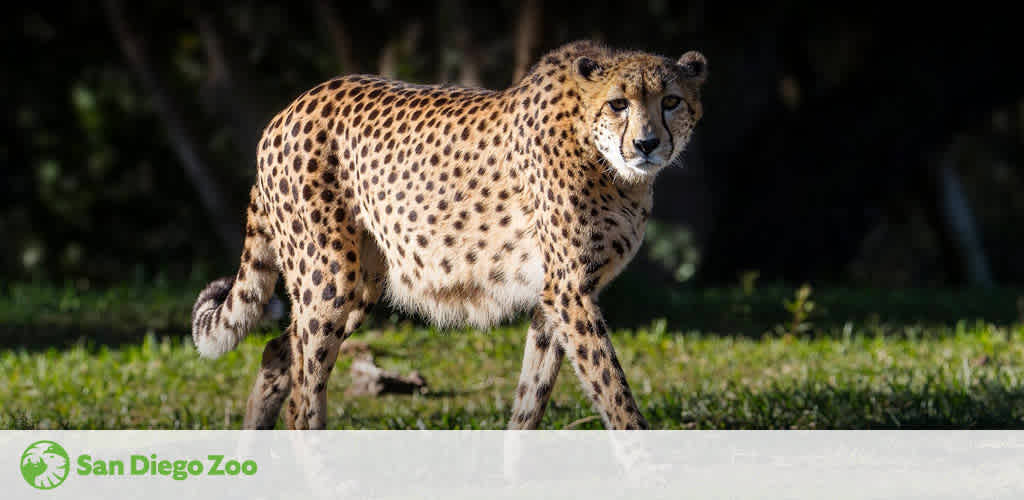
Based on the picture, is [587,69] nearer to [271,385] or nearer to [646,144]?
[646,144]

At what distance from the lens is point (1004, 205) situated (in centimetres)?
1845

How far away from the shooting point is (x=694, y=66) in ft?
13.6

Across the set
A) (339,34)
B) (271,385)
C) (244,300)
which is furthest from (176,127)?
(271,385)

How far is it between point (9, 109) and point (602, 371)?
462 inches

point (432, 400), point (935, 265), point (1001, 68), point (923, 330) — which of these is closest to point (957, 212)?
point (1001, 68)

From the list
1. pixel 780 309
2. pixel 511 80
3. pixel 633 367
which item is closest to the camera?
pixel 633 367

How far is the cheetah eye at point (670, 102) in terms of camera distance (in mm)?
3969

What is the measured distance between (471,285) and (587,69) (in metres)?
0.87

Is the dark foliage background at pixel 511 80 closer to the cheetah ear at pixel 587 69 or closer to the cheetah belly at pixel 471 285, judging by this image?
the cheetah belly at pixel 471 285
